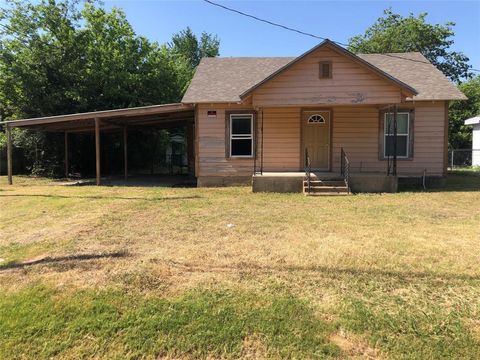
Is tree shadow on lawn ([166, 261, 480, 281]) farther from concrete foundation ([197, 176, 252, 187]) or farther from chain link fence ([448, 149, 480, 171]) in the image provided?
chain link fence ([448, 149, 480, 171])

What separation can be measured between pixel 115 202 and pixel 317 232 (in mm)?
5700

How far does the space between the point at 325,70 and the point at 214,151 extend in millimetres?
4553

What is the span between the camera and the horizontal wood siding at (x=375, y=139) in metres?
13.5

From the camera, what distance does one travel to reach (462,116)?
31234 mm

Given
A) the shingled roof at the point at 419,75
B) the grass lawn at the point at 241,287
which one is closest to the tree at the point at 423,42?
the shingled roof at the point at 419,75

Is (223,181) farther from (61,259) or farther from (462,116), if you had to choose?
(462,116)

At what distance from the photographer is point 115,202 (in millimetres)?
10219

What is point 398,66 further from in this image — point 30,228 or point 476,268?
point 30,228

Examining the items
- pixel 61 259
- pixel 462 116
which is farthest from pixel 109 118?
pixel 462 116

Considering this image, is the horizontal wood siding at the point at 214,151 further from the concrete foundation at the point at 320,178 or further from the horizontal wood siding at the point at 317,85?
the horizontal wood siding at the point at 317,85

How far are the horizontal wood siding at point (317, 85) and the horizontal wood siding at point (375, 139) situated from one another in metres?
1.66

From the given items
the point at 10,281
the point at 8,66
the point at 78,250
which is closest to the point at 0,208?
the point at 78,250

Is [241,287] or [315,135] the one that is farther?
[315,135]

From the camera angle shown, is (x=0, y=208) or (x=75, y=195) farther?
(x=75, y=195)
